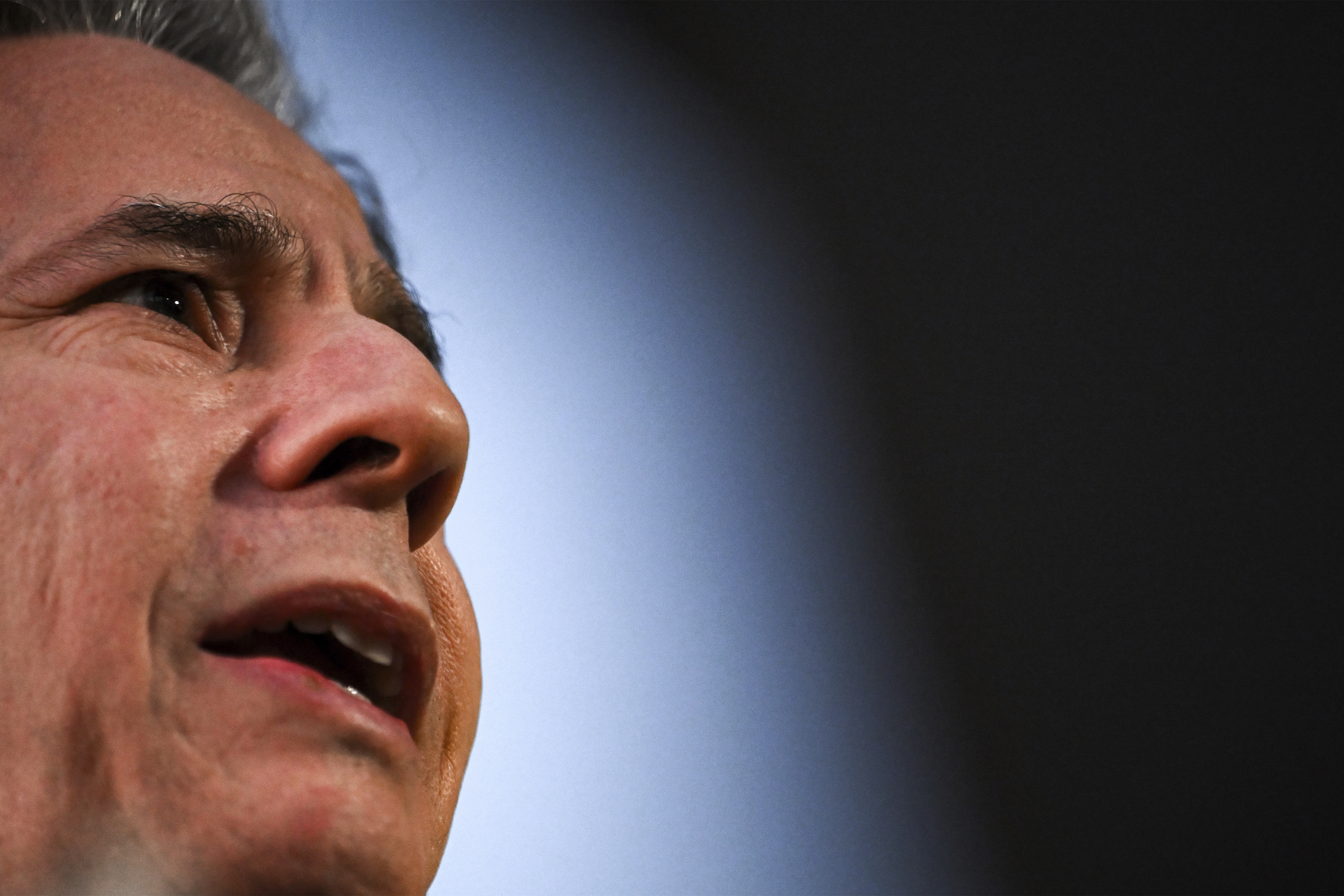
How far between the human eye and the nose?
0.04 m

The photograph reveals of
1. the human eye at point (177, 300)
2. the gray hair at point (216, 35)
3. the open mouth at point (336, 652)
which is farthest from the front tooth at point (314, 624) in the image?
the gray hair at point (216, 35)

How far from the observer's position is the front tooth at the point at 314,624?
0.35m

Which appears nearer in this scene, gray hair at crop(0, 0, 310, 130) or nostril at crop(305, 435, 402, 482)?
nostril at crop(305, 435, 402, 482)

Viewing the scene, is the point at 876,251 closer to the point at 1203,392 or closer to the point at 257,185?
the point at 1203,392

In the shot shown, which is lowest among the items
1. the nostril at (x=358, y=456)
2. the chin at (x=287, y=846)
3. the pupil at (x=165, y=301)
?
the chin at (x=287, y=846)

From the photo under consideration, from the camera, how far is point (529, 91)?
0.76 metres

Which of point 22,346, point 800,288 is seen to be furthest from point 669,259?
point 22,346

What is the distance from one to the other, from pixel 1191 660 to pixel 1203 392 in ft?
0.65

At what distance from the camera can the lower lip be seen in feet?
1.07

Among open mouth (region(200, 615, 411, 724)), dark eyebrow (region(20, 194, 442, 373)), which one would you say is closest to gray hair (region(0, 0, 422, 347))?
dark eyebrow (region(20, 194, 442, 373))

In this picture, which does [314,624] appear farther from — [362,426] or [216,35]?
[216,35]

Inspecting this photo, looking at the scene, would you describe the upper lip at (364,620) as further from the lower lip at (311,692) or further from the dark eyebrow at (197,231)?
the dark eyebrow at (197,231)

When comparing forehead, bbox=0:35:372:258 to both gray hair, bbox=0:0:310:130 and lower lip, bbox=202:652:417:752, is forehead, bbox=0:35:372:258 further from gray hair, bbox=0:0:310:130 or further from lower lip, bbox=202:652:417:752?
lower lip, bbox=202:652:417:752

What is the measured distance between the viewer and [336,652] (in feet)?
1.24
